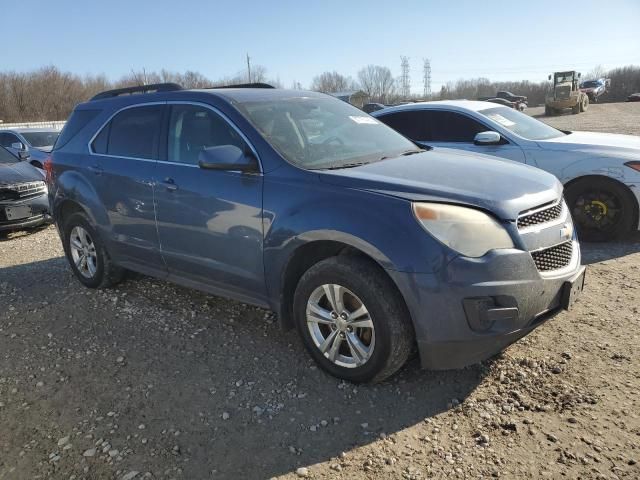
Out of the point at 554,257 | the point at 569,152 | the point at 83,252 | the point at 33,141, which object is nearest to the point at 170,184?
the point at 83,252

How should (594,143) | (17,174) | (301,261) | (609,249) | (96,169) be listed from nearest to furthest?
(301,261) → (96,169) → (609,249) → (594,143) → (17,174)

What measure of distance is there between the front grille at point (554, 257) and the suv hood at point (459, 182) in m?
0.27

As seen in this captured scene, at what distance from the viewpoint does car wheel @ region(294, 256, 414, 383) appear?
2.87m

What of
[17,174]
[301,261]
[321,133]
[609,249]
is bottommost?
[609,249]

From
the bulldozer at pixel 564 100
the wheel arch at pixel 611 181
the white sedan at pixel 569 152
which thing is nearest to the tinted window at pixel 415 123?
the white sedan at pixel 569 152

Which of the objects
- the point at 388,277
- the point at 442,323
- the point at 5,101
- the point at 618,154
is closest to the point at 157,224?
the point at 388,277

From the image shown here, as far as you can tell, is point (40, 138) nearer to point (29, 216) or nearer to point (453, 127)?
point (29, 216)

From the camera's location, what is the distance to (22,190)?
26.6 ft

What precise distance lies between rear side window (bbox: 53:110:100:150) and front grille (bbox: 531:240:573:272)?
4072 millimetres

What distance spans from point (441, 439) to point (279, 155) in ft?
6.44

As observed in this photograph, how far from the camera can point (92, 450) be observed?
2730 mm

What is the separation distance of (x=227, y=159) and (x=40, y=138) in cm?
1208

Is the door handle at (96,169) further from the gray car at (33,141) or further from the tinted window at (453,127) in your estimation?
the gray car at (33,141)

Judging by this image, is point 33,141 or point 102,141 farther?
point 33,141
